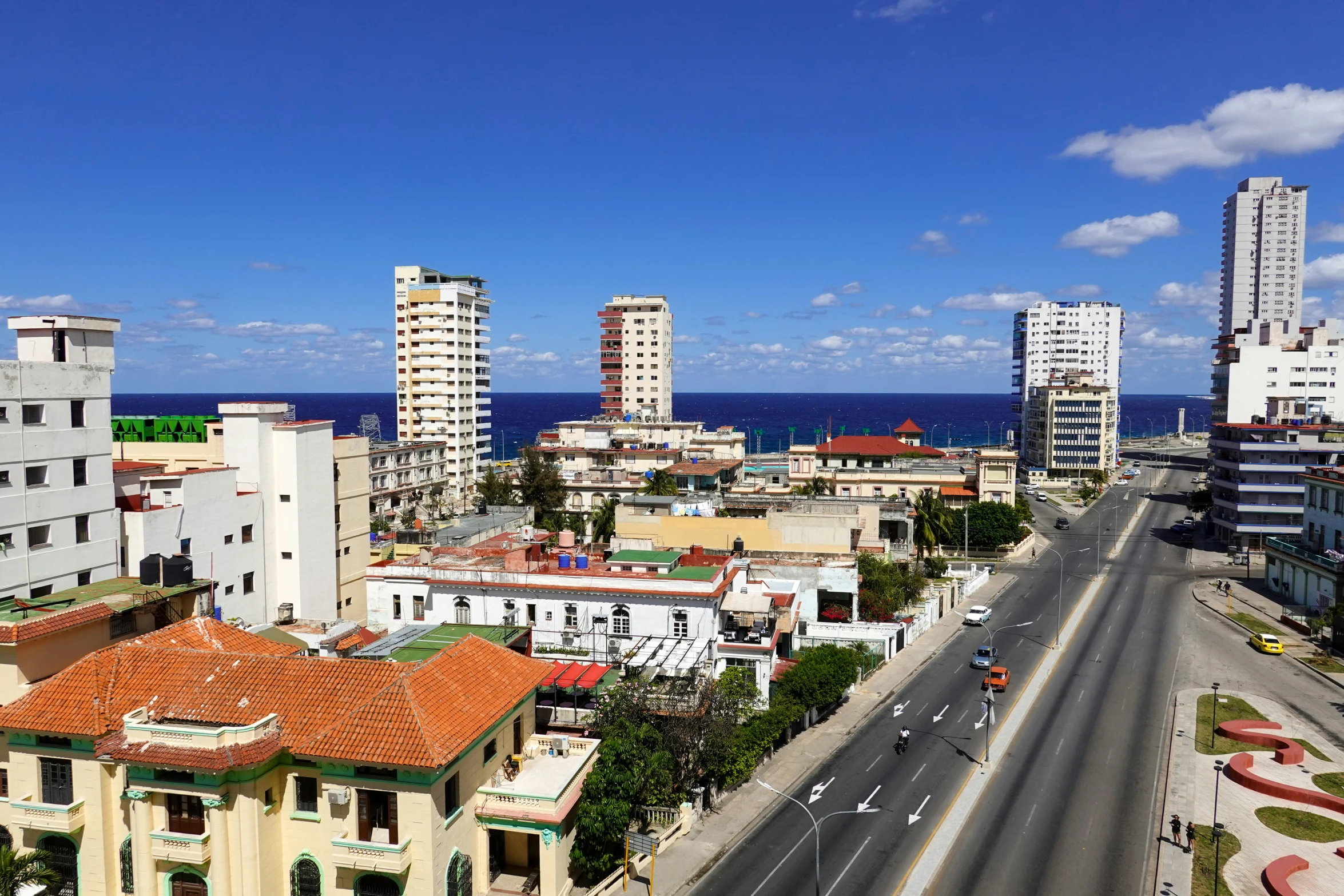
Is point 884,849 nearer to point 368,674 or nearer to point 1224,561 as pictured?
point 368,674

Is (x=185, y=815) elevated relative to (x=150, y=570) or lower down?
lower down

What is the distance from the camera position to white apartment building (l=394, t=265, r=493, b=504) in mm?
151250

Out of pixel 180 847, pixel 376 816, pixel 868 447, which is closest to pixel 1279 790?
pixel 376 816

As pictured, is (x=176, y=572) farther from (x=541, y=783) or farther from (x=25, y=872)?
(x=541, y=783)

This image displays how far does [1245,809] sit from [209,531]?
59.1 metres

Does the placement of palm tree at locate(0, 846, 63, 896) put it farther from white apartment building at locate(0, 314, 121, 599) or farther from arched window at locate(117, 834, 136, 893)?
white apartment building at locate(0, 314, 121, 599)

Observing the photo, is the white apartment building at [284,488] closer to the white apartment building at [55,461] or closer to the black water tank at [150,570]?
the white apartment building at [55,461]

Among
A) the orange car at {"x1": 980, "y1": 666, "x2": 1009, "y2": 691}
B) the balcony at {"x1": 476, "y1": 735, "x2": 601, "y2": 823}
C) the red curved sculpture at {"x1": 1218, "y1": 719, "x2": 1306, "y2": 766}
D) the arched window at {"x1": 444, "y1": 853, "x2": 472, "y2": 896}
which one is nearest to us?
the arched window at {"x1": 444, "y1": 853, "x2": 472, "y2": 896}

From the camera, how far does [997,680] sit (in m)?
61.1

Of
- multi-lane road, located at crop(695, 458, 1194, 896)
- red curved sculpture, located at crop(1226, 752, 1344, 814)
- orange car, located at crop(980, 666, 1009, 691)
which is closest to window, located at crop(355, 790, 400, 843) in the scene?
multi-lane road, located at crop(695, 458, 1194, 896)

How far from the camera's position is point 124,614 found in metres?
38.6

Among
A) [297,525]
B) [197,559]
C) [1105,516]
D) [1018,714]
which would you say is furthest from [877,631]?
[1105,516]

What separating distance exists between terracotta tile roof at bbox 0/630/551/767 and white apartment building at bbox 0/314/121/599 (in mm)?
12932

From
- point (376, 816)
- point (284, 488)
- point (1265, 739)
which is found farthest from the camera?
point (284, 488)
